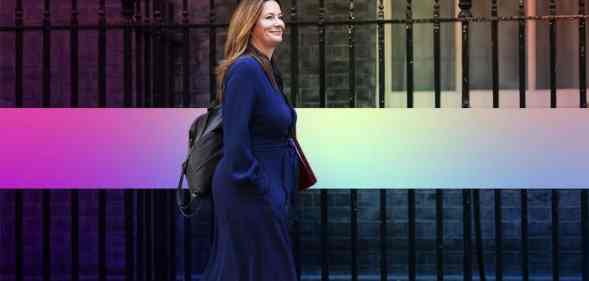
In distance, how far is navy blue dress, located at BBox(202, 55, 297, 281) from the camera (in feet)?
11.2

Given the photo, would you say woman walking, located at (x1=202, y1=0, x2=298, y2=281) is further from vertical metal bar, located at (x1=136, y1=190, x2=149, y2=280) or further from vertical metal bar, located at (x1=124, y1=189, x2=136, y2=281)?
vertical metal bar, located at (x1=136, y1=190, x2=149, y2=280)

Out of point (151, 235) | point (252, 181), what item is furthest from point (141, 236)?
point (252, 181)

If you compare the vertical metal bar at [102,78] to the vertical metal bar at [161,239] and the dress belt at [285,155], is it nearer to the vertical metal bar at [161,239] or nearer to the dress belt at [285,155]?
the vertical metal bar at [161,239]

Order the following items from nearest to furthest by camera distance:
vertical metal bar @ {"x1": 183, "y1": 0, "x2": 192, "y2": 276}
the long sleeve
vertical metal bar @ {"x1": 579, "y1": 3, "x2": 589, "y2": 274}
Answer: the long sleeve
vertical metal bar @ {"x1": 579, "y1": 3, "x2": 589, "y2": 274}
vertical metal bar @ {"x1": 183, "y1": 0, "x2": 192, "y2": 276}

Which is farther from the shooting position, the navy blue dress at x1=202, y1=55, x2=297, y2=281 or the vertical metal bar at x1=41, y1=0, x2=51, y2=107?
the vertical metal bar at x1=41, y1=0, x2=51, y2=107

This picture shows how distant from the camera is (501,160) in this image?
195 inches

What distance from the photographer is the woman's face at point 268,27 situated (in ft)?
11.8

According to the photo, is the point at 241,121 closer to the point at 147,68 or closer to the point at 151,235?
the point at 147,68

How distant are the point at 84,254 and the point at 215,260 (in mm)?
4273

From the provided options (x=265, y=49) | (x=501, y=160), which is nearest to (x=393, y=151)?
(x=501, y=160)

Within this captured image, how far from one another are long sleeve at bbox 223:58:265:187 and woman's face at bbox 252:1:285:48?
0.61ft

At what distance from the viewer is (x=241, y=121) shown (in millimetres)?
3391

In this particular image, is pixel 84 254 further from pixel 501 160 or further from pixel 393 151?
pixel 501 160

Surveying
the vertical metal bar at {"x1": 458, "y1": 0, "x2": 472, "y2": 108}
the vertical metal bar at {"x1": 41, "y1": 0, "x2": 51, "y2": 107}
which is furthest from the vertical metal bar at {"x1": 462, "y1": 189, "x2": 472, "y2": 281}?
A: the vertical metal bar at {"x1": 41, "y1": 0, "x2": 51, "y2": 107}
